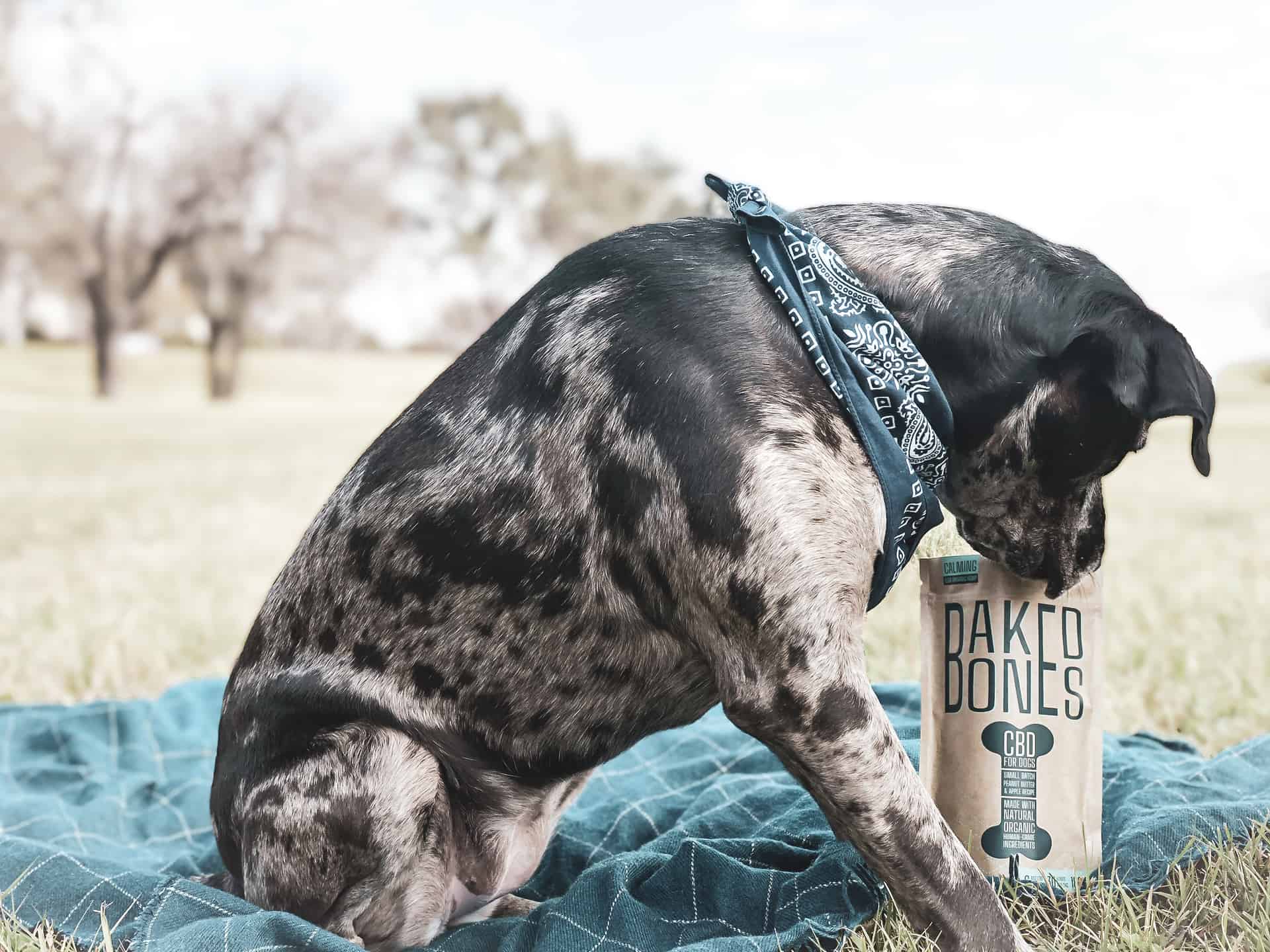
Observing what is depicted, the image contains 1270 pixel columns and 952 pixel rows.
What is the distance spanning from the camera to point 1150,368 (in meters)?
2.55

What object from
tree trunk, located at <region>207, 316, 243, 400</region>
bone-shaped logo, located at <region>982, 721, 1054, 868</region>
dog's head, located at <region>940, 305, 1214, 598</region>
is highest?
dog's head, located at <region>940, 305, 1214, 598</region>

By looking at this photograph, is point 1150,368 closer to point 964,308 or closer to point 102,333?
point 964,308

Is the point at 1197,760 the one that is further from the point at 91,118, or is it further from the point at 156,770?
the point at 91,118

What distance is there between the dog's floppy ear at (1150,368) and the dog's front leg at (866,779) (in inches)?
32.2

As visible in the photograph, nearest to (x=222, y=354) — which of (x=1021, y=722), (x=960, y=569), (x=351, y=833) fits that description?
(x=351, y=833)

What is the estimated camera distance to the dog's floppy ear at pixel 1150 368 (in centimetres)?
250

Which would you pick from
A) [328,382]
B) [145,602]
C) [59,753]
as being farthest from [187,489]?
[328,382]

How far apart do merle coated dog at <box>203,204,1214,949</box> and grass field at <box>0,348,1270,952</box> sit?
50cm

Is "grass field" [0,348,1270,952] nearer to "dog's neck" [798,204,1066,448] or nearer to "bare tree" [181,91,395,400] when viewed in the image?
"dog's neck" [798,204,1066,448]

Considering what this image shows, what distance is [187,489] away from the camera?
13.6m

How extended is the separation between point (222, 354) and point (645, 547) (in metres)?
35.5

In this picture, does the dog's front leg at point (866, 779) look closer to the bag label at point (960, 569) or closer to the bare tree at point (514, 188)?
the bag label at point (960, 569)

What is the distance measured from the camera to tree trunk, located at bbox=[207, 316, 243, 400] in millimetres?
35188

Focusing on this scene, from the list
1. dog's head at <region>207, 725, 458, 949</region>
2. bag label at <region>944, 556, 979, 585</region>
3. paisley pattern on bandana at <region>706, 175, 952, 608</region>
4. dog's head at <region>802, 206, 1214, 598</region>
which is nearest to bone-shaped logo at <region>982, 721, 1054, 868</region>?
bag label at <region>944, 556, 979, 585</region>
